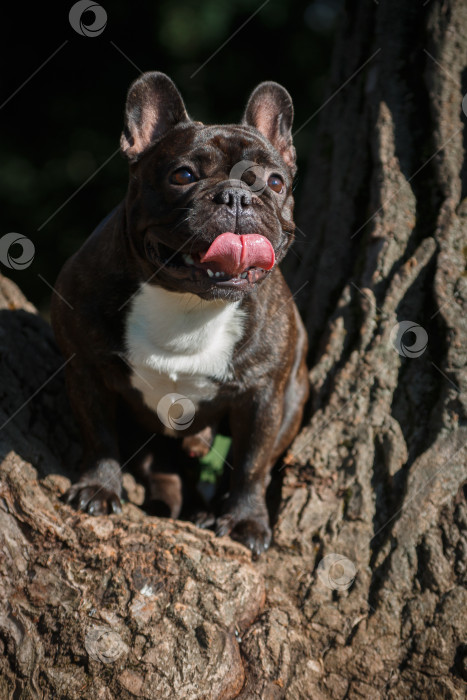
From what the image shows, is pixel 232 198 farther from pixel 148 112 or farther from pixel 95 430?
pixel 95 430

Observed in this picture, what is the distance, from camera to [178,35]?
8.20 metres

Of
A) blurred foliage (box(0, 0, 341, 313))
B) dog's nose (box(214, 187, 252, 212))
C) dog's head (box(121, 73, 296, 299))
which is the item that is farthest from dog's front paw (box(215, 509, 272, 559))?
blurred foliage (box(0, 0, 341, 313))

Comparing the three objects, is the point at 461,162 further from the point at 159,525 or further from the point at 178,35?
the point at 178,35

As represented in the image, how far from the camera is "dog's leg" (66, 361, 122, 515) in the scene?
326 cm


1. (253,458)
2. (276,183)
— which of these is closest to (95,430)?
(253,458)

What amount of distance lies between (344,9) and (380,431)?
3016 millimetres

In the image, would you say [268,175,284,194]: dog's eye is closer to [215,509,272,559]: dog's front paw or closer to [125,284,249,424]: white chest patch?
[125,284,249,424]: white chest patch

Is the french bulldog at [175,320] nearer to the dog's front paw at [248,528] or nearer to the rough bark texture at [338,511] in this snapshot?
the dog's front paw at [248,528]

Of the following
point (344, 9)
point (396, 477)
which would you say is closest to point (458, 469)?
point (396, 477)

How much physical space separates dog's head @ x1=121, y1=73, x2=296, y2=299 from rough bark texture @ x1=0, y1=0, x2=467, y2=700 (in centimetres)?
73

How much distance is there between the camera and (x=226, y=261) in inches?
109

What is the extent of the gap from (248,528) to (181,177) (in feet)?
5.19

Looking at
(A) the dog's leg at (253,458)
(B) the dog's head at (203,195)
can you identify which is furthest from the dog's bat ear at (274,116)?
(A) the dog's leg at (253,458)

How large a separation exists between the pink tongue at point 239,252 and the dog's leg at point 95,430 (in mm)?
919
